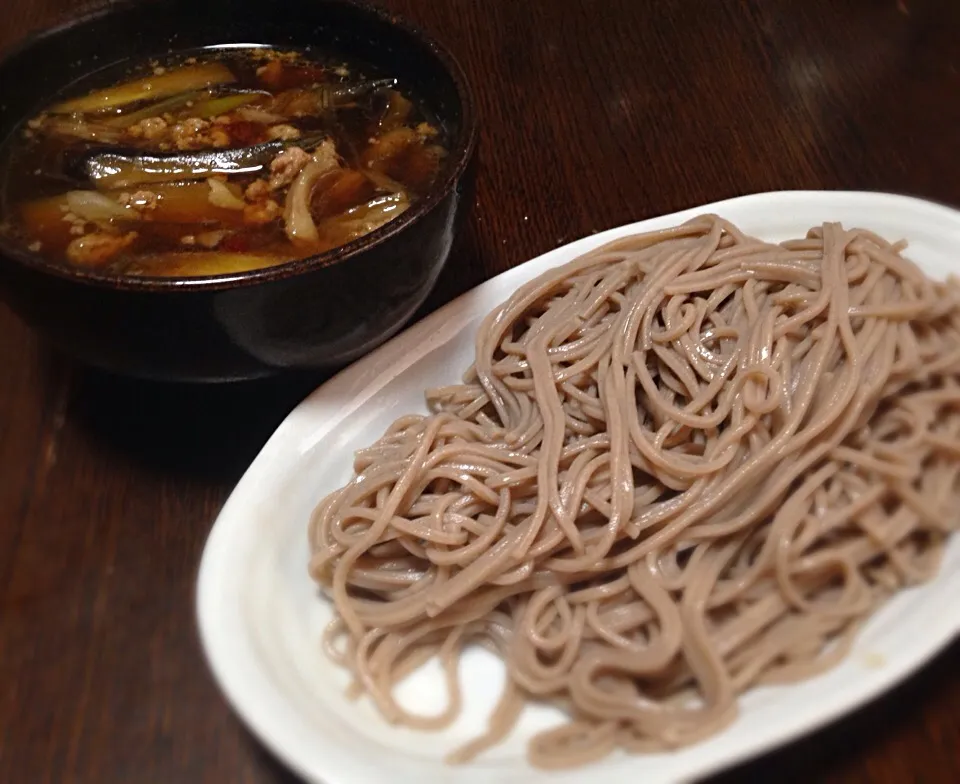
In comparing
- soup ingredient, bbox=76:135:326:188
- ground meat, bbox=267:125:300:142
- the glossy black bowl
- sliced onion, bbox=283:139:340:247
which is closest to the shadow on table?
the glossy black bowl

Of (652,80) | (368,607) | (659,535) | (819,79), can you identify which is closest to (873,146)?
(819,79)

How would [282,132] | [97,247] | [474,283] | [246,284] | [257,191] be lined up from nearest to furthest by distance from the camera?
1. [246,284]
2. [97,247]
3. [257,191]
4. [282,132]
5. [474,283]

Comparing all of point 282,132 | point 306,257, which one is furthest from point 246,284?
point 282,132

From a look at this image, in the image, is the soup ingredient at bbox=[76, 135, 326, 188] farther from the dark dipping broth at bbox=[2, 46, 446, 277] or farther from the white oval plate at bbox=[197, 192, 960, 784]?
the white oval plate at bbox=[197, 192, 960, 784]

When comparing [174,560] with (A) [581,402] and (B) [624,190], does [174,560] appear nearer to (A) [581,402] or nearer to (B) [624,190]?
(A) [581,402]

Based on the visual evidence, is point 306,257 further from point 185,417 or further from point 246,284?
point 185,417

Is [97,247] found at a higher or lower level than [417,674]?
higher
